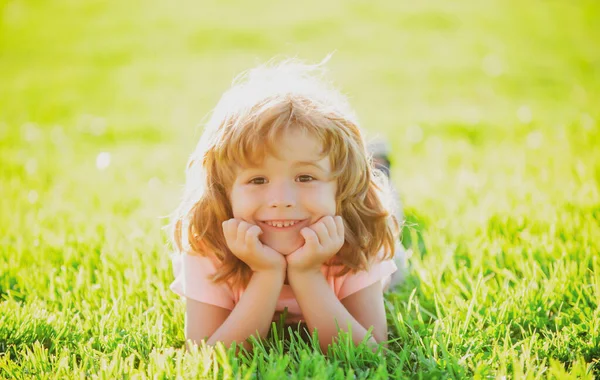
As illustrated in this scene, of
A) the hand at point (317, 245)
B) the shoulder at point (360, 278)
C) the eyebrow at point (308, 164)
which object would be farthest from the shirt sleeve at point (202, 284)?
the eyebrow at point (308, 164)

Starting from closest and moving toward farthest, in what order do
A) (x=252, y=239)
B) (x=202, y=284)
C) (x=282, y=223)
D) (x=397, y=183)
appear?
(x=252, y=239), (x=282, y=223), (x=202, y=284), (x=397, y=183)

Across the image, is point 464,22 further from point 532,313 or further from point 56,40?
point 532,313

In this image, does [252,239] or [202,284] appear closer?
[252,239]

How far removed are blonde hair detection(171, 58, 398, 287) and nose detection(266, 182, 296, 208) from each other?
0.42 ft

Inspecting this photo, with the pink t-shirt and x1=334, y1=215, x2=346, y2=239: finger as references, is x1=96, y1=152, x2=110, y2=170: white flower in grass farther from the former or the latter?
x1=334, y1=215, x2=346, y2=239: finger

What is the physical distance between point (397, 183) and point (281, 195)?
2657 mm

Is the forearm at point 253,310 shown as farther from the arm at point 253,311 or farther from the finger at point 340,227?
the finger at point 340,227

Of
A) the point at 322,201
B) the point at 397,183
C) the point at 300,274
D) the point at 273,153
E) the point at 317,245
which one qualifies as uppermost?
the point at 273,153

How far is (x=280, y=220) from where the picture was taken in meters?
2.32

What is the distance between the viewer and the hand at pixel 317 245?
7.38ft

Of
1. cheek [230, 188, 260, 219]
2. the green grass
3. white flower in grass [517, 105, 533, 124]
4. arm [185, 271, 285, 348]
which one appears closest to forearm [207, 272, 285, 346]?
arm [185, 271, 285, 348]

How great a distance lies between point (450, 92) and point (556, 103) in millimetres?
1431

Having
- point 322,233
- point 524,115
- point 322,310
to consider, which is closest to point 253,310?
point 322,310

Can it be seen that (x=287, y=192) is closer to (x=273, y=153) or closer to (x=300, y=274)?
(x=273, y=153)
